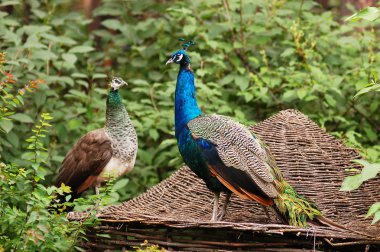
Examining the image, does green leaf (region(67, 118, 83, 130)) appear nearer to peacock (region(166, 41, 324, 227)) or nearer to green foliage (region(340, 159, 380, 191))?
peacock (region(166, 41, 324, 227))

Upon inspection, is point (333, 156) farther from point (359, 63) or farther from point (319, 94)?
point (359, 63)

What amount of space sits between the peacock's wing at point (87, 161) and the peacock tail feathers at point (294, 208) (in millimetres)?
1524

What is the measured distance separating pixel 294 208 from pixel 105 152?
164 centimetres

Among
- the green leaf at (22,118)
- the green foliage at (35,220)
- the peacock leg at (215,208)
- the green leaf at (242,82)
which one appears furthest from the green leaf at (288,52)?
the green foliage at (35,220)

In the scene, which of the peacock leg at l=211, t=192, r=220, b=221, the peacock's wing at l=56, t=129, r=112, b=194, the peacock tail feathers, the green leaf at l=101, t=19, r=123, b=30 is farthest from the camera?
the green leaf at l=101, t=19, r=123, b=30

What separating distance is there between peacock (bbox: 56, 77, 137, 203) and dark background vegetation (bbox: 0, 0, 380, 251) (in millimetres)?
766

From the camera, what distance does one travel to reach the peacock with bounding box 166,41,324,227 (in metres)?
3.92

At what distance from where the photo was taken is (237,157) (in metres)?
3.99

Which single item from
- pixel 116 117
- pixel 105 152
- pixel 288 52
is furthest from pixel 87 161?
pixel 288 52

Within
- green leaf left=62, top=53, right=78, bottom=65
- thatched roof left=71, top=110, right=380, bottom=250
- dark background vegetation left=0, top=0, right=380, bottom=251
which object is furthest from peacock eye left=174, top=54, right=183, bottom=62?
green leaf left=62, top=53, right=78, bottom=65

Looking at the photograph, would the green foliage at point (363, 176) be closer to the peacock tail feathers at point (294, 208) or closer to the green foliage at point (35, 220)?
the peacock tail feathers at point (294, 208)

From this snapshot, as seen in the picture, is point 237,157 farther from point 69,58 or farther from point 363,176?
point 69,58

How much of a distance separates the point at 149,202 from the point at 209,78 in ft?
8.07

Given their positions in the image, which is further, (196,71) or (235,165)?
(196,71)
